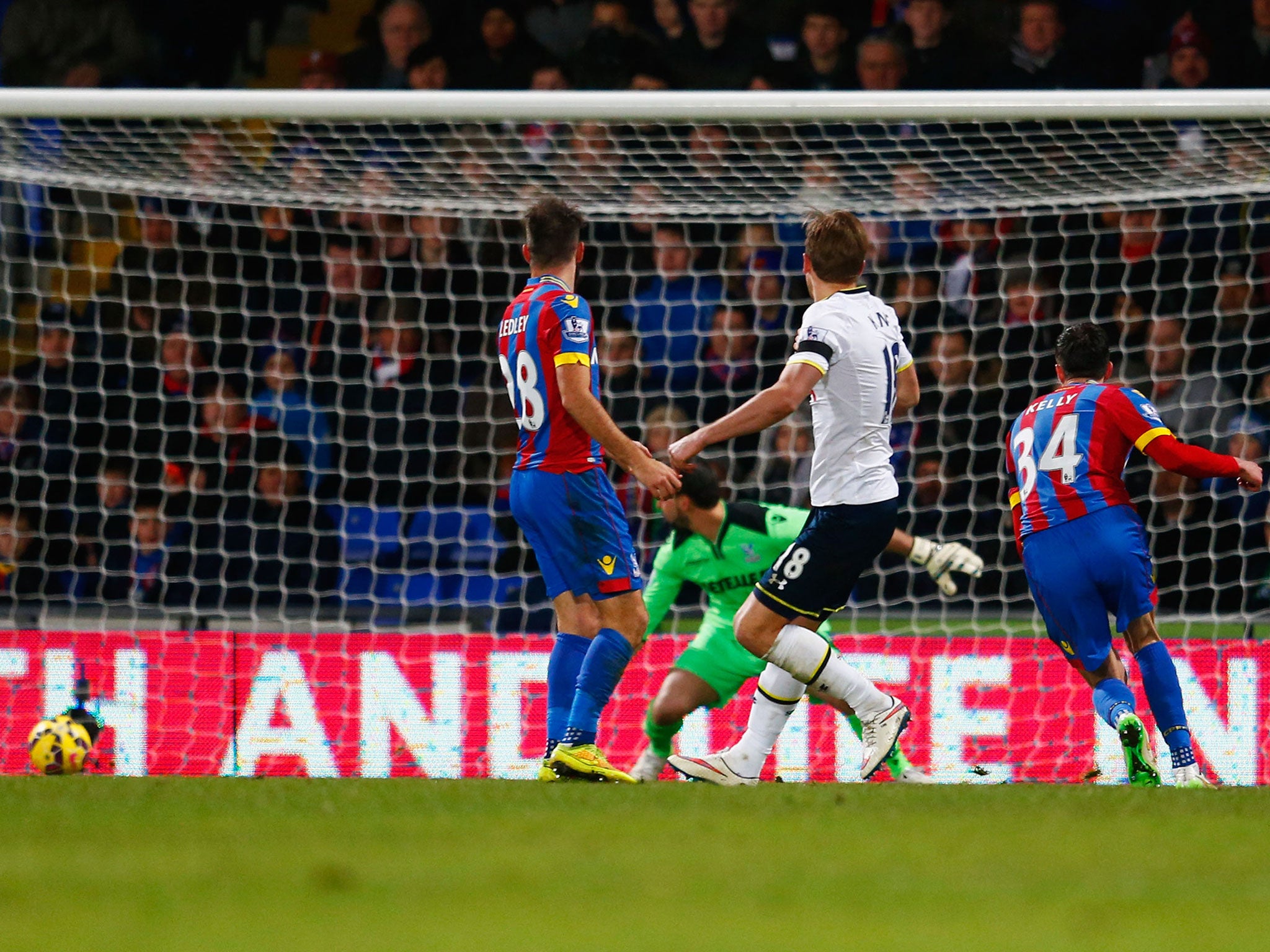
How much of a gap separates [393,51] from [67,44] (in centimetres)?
236

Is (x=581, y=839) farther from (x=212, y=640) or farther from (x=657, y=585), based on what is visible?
(x=212, y=640)

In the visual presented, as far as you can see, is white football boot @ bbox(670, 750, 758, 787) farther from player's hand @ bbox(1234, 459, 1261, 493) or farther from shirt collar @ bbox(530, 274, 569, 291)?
player's hand @ bbox(1234, 459, 1261, 493)

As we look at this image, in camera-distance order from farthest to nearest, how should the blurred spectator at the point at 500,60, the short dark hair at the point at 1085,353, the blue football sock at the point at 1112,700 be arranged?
the blurred spectator at the point at 500,60
the short dark hair at the point at 1085,353
the blue football sock at the point at 1112,700

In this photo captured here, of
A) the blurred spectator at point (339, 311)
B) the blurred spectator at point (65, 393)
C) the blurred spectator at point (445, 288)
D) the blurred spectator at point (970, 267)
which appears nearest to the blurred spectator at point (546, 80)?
the blurred spectator at point (445, 288)

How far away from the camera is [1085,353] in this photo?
5.86 metres

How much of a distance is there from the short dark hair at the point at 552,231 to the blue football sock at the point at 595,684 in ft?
4.21

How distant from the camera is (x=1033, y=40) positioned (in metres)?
10.1

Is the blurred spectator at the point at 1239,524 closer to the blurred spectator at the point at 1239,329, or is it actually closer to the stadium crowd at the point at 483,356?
the stadium crowd at the point at 483,356

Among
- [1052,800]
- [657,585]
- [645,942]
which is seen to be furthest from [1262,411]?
[645,942]

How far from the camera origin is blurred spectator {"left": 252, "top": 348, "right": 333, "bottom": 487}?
29.5ft

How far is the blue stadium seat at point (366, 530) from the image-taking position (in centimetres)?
887

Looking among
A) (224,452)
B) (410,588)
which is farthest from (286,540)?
(410,588)

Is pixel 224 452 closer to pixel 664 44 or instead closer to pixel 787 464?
pixel 787 464

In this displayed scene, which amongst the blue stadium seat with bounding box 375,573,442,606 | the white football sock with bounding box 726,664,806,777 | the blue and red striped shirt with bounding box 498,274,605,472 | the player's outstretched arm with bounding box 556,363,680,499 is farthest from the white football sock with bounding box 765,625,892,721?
the blue stadium seat with bounding box 375,573,442,606
